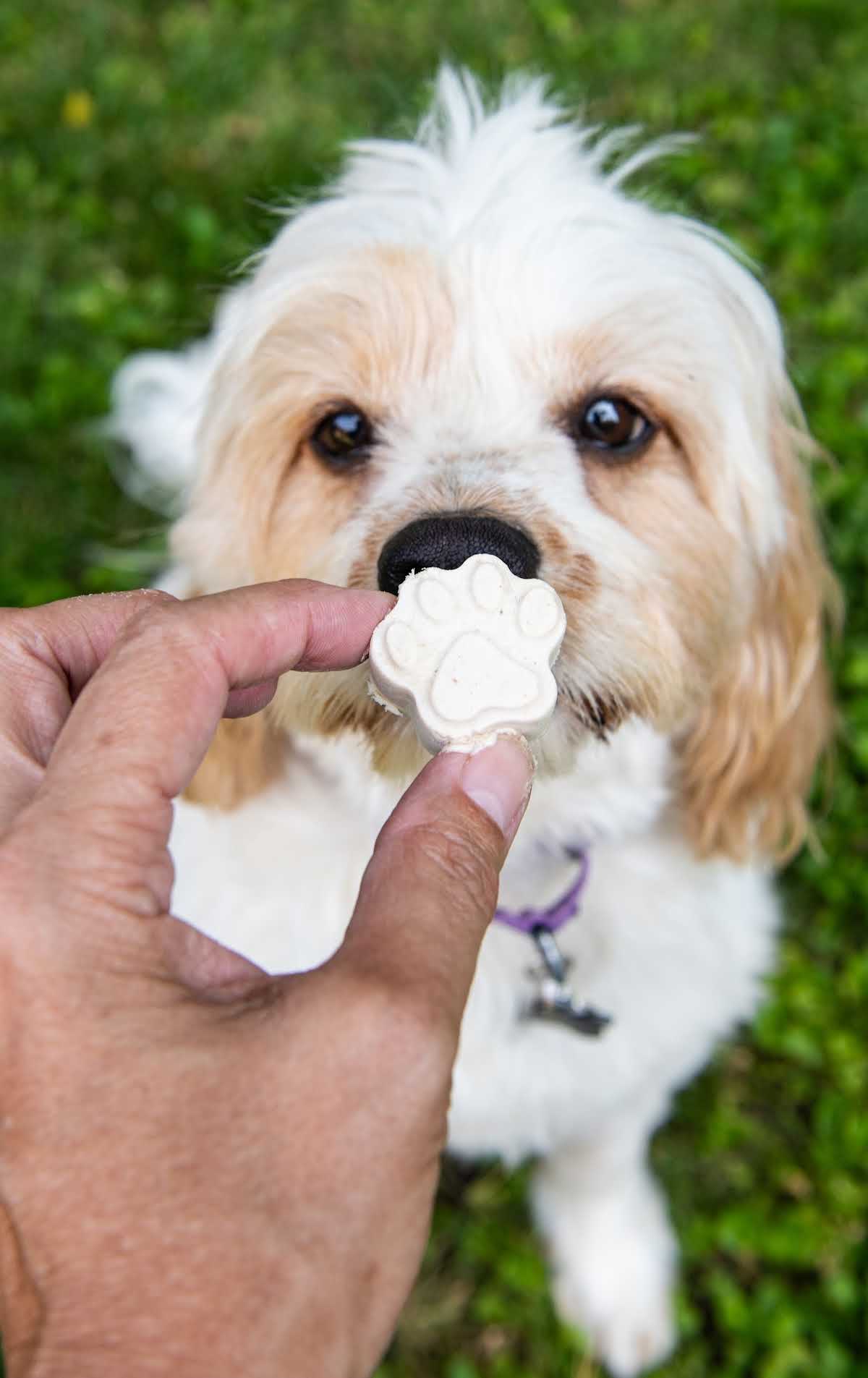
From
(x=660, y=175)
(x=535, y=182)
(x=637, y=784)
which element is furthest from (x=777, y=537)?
(x=660, y=175)

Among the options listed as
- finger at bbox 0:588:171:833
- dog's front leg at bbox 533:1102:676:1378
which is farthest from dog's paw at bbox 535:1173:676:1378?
finger at bbox 0:588:171:833

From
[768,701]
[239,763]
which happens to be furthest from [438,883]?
[768,701]

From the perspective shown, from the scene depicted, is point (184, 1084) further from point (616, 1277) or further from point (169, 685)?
point (616, 1277)

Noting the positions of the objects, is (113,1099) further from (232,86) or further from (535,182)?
(232,86)

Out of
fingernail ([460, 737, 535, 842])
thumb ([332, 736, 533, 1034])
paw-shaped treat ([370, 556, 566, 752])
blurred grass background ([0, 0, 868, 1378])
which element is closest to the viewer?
thumb ([332, 736, 533, 1034])

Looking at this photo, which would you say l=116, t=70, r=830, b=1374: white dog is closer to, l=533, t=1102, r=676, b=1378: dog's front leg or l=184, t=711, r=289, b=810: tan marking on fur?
l=184, t=711, r=289, b=810: tan marking on fur

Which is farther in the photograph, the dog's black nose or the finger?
the dog's black nose

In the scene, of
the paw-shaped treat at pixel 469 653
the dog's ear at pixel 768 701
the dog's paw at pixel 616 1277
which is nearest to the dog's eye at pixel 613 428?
the dog's ear at pixel 768 701

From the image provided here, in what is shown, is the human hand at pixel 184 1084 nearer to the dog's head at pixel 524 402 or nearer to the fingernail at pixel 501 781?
the fingernail at pixel 501 781
